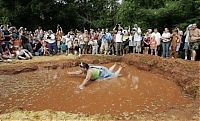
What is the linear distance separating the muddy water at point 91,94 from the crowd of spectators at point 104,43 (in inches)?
98.0

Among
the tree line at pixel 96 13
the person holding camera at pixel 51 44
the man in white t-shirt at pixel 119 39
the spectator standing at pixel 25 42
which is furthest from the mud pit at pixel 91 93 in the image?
the tree line at pixel 96 13

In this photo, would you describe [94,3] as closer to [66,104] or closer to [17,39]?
[17,39]

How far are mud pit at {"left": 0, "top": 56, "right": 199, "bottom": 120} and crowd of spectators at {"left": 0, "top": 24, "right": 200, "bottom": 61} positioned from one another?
191 centimetres

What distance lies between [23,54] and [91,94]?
23.4 ft

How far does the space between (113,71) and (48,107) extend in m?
4.89

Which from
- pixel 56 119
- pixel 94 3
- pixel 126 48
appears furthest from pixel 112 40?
pixel 94 3

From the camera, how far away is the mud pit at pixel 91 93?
33.5 feet

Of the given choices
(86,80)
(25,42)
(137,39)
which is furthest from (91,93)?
(25,42)

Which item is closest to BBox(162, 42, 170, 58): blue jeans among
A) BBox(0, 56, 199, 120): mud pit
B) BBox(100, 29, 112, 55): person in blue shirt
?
BBox(0, 56, 199, 120): mud pit

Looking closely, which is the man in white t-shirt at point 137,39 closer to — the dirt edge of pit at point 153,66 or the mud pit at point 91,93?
the dirt edge of pit at point 153,66

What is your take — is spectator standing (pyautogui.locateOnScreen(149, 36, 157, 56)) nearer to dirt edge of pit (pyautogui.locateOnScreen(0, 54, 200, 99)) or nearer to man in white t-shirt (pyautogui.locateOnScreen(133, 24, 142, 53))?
man in white t-shirt (pyautogui.locateOnScreen(133, 24, 142, 53))

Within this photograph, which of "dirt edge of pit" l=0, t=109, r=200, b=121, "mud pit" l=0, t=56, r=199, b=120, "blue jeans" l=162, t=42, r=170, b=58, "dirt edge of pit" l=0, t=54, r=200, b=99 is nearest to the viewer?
"dirt edge of pit" l=0, t=109, r=200, b=121

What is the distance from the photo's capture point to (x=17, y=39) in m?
18.1

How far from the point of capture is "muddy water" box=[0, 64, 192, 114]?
10.3 m
